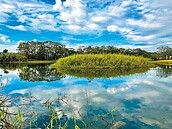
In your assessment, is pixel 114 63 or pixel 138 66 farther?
pixel 138 66

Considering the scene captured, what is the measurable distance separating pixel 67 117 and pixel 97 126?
80 cm

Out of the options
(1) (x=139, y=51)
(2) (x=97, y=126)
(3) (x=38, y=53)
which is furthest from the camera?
(3) (x=38, y=53)

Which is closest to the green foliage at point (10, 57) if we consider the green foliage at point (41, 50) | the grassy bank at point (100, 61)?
the green foliage at point (41, 50)

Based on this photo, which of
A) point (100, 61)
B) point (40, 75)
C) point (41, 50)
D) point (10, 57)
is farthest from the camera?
point (41, 50)

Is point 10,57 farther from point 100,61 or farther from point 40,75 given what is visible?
point 40,75

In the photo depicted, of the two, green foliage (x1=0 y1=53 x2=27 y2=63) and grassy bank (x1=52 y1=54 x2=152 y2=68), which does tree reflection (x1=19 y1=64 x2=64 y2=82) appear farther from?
green foliage (x1=0 y1=53 x2=27 y2=63)

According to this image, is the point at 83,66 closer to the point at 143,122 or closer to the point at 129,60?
the point at 129,60

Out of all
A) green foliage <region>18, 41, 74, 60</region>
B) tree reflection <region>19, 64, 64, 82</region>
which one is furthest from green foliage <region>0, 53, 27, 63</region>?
tree reflection <region>19, 64, 64, 82</region>

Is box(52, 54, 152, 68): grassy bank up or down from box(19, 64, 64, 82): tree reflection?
up

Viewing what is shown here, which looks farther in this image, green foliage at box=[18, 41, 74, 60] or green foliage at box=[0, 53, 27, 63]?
green foliage at box=[18, 41, 74, 60]

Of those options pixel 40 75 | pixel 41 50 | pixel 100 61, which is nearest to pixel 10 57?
pixel 41 50

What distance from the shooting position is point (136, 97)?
21.9ft

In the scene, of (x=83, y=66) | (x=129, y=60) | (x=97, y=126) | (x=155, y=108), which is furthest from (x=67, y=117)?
(x=129, y=60)

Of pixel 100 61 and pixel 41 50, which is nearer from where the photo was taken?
pixel 100 61
